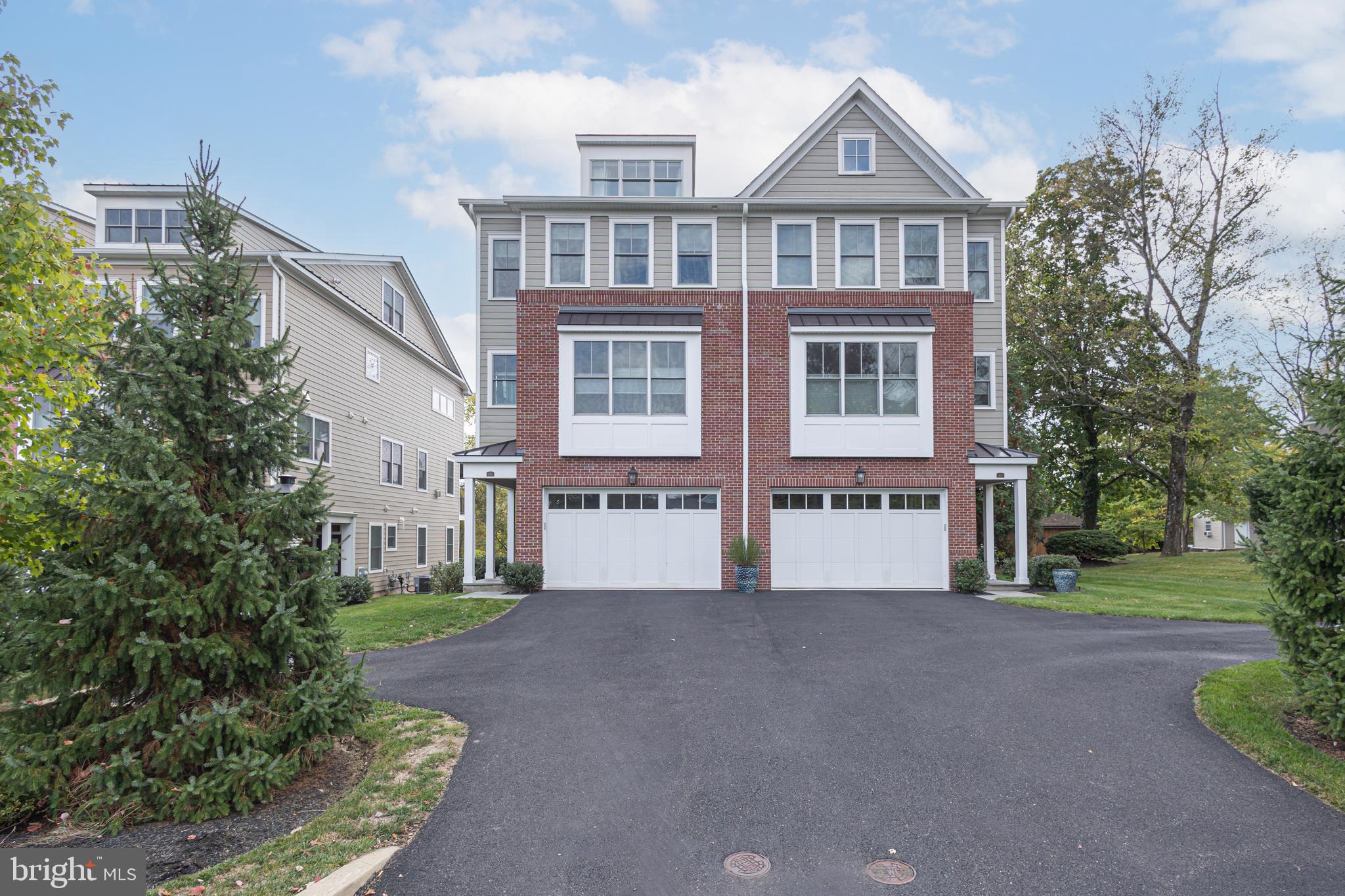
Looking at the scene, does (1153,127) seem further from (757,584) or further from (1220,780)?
(1220,780)

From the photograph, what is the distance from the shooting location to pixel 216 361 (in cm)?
534

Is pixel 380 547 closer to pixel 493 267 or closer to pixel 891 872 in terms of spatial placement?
pixel 493 267

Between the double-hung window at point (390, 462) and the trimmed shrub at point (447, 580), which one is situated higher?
the double-hung window at point (390, 462)

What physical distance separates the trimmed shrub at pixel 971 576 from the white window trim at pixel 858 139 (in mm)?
10309

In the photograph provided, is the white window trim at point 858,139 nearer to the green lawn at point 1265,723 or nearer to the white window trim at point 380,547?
the green lawn at point 1265,723

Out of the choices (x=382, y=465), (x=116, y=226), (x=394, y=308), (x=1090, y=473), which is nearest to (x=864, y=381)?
(x=382, y=465)

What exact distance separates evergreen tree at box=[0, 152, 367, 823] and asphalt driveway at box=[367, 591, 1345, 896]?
57.9 inches

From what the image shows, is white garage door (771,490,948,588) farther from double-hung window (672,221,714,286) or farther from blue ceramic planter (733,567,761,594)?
double-hung window (672,221,714,286)

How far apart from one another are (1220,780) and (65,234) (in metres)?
12.1

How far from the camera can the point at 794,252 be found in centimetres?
1805

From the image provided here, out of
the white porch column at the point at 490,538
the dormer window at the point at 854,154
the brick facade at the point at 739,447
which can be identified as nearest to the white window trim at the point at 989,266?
the brick facade at the point at 739,447

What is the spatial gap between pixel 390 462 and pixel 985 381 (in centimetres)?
1880

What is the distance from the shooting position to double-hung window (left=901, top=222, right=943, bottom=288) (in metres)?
18.1

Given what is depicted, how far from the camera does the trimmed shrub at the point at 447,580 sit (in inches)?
684
